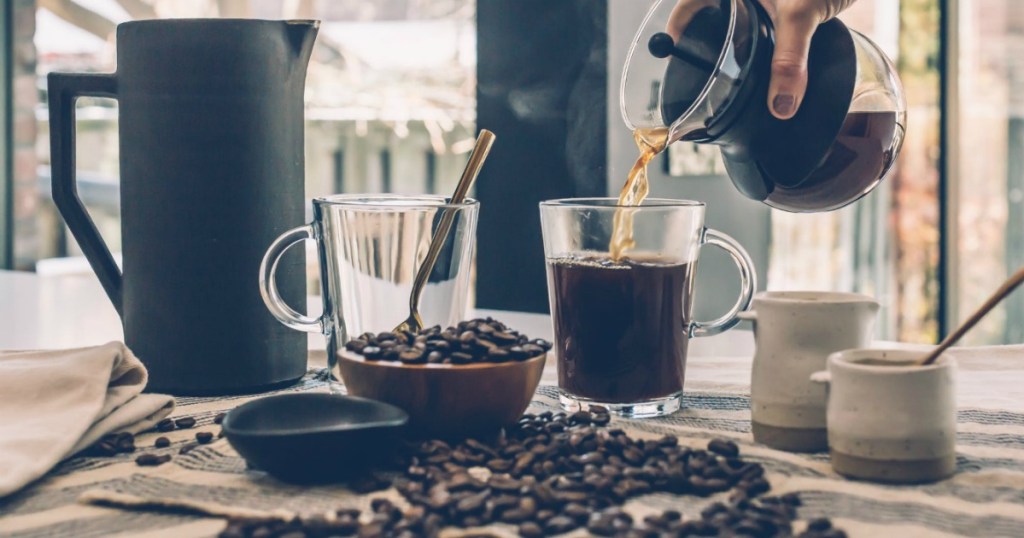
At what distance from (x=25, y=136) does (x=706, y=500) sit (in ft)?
12.9

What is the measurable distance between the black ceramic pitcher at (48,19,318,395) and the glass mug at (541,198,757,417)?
0.32m

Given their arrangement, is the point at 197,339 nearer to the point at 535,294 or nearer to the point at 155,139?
the point at 155,139

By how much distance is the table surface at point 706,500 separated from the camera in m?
0.78

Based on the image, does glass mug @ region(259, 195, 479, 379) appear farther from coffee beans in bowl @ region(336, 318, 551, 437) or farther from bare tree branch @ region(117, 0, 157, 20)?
bare tree branch @ region(117, 0, 157, 20)

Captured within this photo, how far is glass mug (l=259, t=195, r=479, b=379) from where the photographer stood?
3.70ft

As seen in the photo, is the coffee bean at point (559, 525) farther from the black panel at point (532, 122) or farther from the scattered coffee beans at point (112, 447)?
the black panel at point (532, 122)

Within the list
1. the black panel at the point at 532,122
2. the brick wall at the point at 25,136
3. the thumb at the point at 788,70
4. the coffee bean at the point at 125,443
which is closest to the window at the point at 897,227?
the black panel at the point at 532,122

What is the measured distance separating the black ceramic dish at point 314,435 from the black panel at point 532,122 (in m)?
1.19

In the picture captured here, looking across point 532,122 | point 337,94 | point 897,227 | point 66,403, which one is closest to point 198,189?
point 66,403

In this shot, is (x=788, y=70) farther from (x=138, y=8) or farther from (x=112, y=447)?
(x=138, y=8)

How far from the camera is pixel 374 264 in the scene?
113 centimetres

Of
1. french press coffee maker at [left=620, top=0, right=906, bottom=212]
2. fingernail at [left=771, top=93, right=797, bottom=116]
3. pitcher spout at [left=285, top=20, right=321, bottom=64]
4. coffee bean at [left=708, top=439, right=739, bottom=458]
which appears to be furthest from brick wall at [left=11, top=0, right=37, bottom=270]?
coffee bean at [left=708, top=439, right=739, bottom=458]

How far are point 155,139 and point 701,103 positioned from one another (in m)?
0.56

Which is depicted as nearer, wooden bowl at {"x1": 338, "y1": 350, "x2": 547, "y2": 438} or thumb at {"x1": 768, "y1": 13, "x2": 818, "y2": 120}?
wooden bowl at {"x1": 338, "y1": 350, "x2": 547, "y2": 438}
